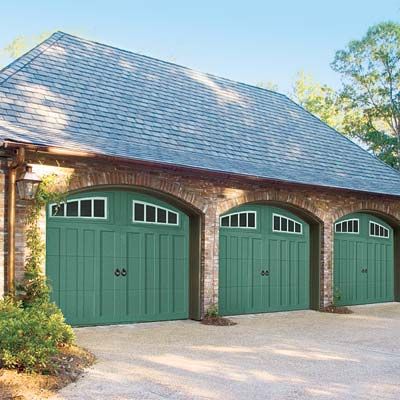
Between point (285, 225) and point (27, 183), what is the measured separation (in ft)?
21.1

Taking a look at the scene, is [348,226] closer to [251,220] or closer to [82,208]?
[251,220]

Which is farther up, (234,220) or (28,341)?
(234,220)

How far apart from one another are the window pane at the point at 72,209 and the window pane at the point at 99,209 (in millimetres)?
356

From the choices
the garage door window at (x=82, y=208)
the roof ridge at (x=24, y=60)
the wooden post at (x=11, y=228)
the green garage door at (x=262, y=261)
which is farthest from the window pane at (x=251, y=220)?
the roof ridge at (x=24, y=60)

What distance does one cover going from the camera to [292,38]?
33344 mm

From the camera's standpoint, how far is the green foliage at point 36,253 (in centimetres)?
870

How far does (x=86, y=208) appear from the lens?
995 cm

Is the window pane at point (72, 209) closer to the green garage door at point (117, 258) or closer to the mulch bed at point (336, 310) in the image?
the green garage door at point (117, 258)

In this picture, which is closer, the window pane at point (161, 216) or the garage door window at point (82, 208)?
the garage door window at point (82, 208)

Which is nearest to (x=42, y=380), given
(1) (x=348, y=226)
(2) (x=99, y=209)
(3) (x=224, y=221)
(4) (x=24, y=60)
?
(2) (x=99, y=209)

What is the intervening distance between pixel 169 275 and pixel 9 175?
12.3ft

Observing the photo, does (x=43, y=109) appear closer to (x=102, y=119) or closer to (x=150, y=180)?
(x=102, y=119)

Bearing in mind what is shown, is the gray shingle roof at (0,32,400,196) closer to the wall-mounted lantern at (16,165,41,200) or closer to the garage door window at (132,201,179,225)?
the wall-mounted lantern at (16,165,41,200)

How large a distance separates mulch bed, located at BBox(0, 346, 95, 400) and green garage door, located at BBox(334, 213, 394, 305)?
842cm
